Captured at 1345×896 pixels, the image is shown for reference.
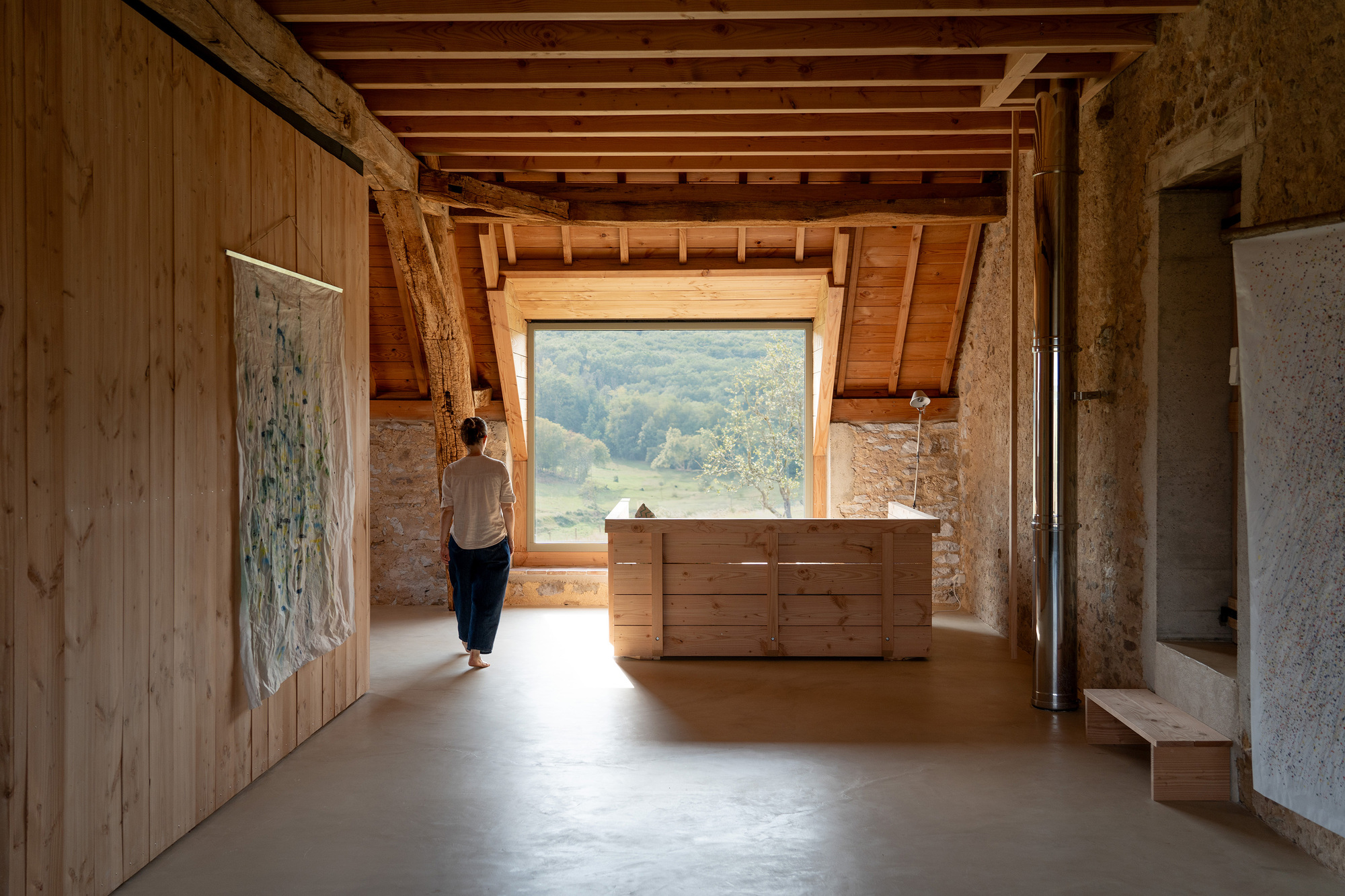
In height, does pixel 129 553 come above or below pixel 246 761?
above

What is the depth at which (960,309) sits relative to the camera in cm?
713

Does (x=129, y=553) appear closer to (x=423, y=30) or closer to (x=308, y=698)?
(x=308, y=698)

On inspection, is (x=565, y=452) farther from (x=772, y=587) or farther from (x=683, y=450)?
(x=772, y=587)

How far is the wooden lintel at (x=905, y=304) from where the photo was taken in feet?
22.1

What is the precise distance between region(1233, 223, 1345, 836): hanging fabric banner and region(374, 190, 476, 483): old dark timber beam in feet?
14.8

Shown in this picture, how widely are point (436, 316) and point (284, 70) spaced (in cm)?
267

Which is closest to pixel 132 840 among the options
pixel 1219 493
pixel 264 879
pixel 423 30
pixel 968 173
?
pixel 264 879

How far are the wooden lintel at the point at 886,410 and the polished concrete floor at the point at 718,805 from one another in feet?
10.3

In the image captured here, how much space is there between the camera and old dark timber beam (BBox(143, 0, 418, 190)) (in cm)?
309

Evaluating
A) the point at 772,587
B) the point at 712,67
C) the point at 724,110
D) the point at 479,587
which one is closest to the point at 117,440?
the point at 479,587

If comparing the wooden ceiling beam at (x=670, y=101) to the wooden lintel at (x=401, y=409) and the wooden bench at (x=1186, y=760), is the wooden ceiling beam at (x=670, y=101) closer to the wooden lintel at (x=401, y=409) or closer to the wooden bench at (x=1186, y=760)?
the wooden bench at (x=1186, y=760)

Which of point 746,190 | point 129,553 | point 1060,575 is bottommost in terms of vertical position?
point 1060,575

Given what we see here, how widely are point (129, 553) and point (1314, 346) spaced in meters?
3.64

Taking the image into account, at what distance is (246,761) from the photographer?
346 centimetres
